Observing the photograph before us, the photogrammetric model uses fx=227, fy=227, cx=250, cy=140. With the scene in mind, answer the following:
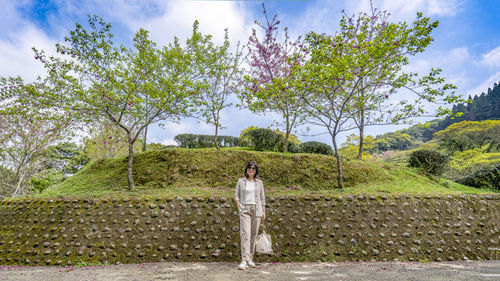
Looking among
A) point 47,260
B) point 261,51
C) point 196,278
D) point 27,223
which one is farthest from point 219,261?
point 261,51

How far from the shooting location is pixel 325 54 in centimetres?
827

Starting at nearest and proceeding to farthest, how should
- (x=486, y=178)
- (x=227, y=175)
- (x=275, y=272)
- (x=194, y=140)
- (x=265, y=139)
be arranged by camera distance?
(x=275, y=272) → (x=227, y=175) → (x=486, y=178) → (x=265, y=139) → (x=194, y=140)

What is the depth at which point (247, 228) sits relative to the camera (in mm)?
4234

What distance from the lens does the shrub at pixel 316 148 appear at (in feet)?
44.5

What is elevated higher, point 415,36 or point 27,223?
point 415,36

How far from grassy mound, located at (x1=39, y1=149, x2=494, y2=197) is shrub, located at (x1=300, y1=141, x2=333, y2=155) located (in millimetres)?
2508

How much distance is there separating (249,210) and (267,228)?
1.72 metres

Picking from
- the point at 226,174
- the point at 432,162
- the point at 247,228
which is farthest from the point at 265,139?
the point at 247,228

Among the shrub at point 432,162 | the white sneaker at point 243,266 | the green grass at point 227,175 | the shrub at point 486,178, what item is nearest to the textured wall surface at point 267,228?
the white sneaker at point 243,266

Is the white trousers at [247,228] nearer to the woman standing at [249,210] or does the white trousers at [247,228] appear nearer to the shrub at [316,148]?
the woman standing at [249,210]

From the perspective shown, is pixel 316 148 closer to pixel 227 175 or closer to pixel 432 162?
pixel 432 162

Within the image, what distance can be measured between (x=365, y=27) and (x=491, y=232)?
411 inches

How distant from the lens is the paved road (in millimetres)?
3954

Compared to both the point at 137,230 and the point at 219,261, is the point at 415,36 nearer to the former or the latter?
the point at 219,261
